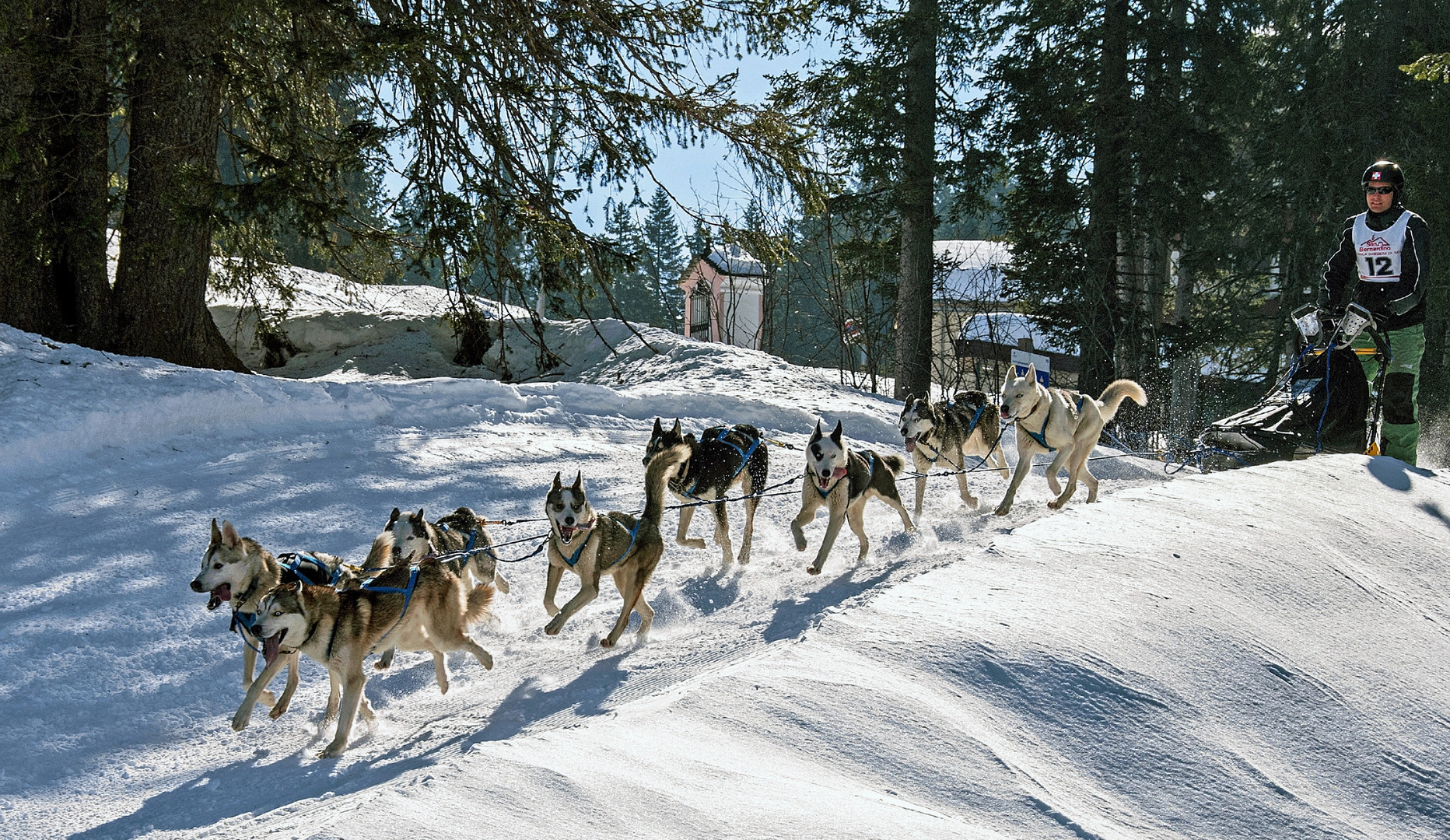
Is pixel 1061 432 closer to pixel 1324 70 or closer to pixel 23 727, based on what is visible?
pixel 23 727

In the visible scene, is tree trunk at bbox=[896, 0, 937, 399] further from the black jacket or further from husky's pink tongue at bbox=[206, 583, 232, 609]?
husky's pink tongue at bbox=[206, 583, 232, 609]

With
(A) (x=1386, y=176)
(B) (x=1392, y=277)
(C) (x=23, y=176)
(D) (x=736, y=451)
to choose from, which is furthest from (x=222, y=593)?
(A) (x=1386, y=176)

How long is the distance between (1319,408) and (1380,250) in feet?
4.58

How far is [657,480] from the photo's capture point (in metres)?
5.73

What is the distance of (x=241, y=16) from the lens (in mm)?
8656

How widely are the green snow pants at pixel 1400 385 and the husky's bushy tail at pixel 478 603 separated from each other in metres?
7.55

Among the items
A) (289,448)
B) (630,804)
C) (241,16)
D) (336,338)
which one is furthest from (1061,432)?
(336,338)

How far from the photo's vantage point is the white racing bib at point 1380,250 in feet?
26.3

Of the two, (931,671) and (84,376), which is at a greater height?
(84,376)

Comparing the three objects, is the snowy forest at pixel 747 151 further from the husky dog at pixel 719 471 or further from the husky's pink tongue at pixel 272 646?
the husky's pink tongue at pixel 272 646

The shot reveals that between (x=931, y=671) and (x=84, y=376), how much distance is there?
305 inches

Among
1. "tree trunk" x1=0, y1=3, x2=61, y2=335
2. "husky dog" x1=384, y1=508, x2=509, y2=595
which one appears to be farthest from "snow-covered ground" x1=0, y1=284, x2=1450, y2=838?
"tree trunk" x1=0, y1=3, x2=61, y2=335

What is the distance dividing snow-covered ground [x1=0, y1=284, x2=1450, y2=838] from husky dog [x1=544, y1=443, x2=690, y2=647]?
0.69 feet

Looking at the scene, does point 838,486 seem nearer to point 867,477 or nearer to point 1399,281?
point 867,477
